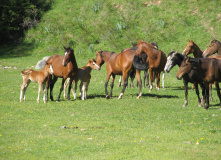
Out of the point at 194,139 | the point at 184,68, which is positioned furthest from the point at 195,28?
the point at 194,139

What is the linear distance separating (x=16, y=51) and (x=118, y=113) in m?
29.5

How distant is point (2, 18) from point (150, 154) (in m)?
36.2

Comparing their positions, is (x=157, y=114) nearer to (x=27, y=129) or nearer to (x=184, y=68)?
(x=184, y=68)

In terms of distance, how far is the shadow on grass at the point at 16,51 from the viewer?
3934cm

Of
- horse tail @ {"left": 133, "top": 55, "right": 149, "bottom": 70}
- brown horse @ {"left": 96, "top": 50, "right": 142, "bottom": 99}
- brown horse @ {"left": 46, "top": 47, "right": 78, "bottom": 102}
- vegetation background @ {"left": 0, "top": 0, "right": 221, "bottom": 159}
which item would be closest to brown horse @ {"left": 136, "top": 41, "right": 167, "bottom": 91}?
brown horse @ {"left": 96, "top": 50, "right": 142, "bottom": 99}

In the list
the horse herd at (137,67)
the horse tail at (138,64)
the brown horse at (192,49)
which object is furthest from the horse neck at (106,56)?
the brown horse at (192,49)

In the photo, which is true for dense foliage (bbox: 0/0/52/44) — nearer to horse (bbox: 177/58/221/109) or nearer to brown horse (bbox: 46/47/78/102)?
brown horse (bbox: 46/47/78/102)

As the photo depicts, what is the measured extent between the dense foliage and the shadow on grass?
1719 mm

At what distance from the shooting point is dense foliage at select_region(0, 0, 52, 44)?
42125 mm

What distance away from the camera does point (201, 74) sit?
14.1 m

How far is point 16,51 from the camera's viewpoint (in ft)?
135

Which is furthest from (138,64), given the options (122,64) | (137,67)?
(122,64)

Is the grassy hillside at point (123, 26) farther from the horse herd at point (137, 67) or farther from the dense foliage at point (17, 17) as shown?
the horse herd at point (137, 67)

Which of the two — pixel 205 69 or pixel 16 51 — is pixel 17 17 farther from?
pixel 205 69
